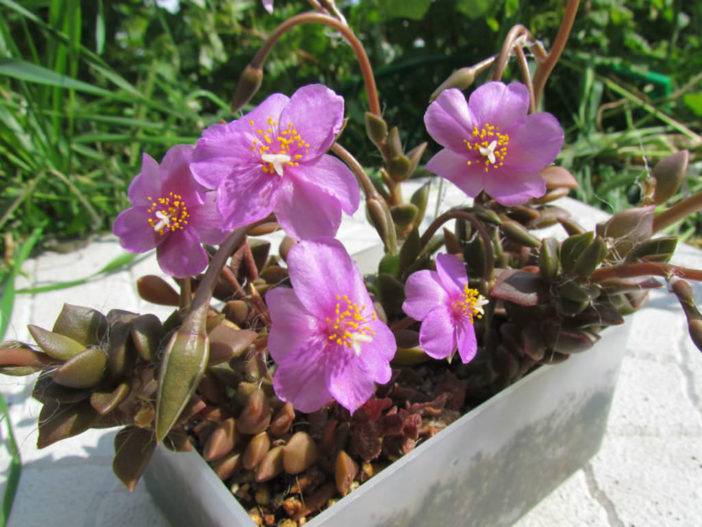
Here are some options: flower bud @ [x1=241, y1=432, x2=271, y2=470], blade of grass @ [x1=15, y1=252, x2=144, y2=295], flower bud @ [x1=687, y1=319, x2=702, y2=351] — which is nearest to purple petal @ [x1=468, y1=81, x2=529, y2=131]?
flower bud @ [x1=687, y1=319, x2=702, y2=351]

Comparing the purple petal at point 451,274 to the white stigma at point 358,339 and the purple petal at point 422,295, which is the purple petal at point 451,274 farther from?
the white stigma at point 358,339

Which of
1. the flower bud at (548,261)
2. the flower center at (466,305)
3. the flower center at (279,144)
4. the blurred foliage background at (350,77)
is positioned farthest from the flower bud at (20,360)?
the blurred foliage background at (350,77)

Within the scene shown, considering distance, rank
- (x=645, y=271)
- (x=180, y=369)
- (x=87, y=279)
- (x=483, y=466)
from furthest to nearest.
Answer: (x=87, y=279), (x=483, y=466), (x=645, y=271), (x=180, y=369)

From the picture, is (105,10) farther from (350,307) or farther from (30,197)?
(350,307)

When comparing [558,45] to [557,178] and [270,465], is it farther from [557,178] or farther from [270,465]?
Answer: [270,465]

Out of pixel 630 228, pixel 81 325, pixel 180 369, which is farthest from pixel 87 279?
pixel 630 228
